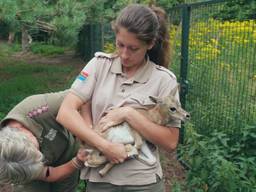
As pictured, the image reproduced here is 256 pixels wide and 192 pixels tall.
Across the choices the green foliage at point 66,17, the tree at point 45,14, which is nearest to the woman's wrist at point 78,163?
the tree at point 45,14

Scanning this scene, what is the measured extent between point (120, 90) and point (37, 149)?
507mm

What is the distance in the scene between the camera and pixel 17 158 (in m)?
2.45

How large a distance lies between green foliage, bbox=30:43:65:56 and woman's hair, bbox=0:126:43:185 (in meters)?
16.2

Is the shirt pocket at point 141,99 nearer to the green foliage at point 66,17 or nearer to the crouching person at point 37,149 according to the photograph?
the crouching person at point 37,149

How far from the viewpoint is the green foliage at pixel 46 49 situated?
18750 mm

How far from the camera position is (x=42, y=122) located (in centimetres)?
294

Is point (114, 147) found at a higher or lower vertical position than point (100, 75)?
lower

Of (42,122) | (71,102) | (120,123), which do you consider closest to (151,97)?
(120,123)

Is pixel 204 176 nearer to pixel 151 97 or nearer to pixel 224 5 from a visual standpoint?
pixel 224 5

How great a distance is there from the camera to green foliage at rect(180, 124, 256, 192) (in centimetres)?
441

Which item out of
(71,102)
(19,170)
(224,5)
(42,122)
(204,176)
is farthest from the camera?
(224,5)

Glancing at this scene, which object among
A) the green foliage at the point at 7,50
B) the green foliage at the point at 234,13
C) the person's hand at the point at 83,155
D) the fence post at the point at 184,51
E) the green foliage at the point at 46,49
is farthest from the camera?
the green foliage at the point at 46,49

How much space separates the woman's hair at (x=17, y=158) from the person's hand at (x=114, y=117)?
357 mm

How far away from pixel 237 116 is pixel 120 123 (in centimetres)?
275
